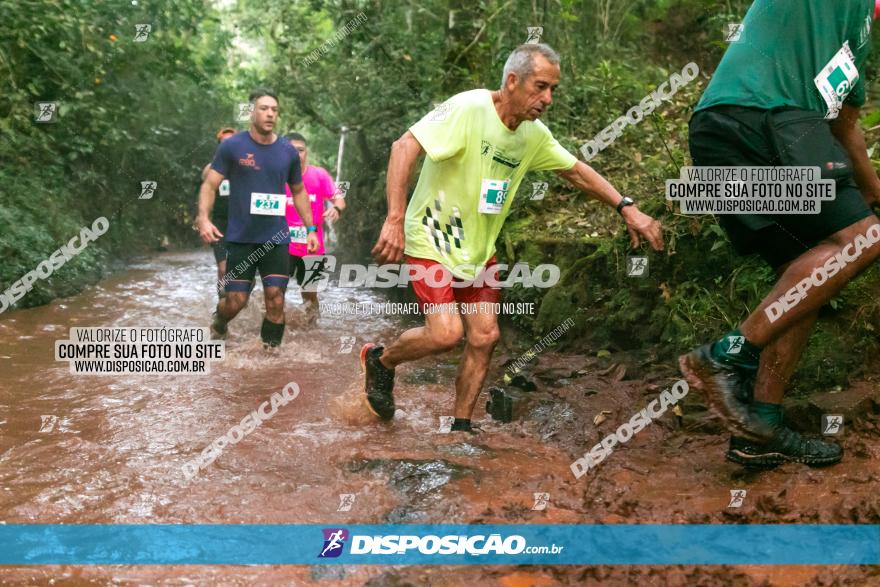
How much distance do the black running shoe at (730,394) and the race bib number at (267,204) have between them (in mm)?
4425

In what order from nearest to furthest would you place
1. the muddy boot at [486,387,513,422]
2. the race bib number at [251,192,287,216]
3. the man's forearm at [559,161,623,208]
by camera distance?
the man's forearm at [559,161,623,208]
the muddy boot at [486,387,513,422]
the race bib number at [251,192,287,216]

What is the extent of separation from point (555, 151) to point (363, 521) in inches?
91.0

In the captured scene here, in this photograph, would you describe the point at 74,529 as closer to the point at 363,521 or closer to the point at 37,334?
the point at 363,521

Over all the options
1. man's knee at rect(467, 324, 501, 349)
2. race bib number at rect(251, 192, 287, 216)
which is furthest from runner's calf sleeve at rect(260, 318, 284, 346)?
man's knee at rect(467, 324, 501, 349)

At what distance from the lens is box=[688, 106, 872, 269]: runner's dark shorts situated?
3338 millimetres

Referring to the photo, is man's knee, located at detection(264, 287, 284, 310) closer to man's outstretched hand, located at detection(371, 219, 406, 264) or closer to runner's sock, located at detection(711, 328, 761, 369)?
man's outstretched hand, located at detection(371, 219, 406, 264)

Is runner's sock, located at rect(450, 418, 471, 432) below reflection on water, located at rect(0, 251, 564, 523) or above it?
above

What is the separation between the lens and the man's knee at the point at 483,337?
4.68 meters

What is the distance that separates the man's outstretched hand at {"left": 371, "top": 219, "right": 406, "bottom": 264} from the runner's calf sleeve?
3.32m

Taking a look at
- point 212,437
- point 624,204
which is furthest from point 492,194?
point 212,437

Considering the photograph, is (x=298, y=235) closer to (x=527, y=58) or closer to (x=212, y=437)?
(x=212, y=437)

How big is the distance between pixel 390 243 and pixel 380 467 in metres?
1.14

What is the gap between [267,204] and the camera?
706 cm

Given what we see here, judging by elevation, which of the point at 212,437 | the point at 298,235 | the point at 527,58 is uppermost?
the point at 527,58
